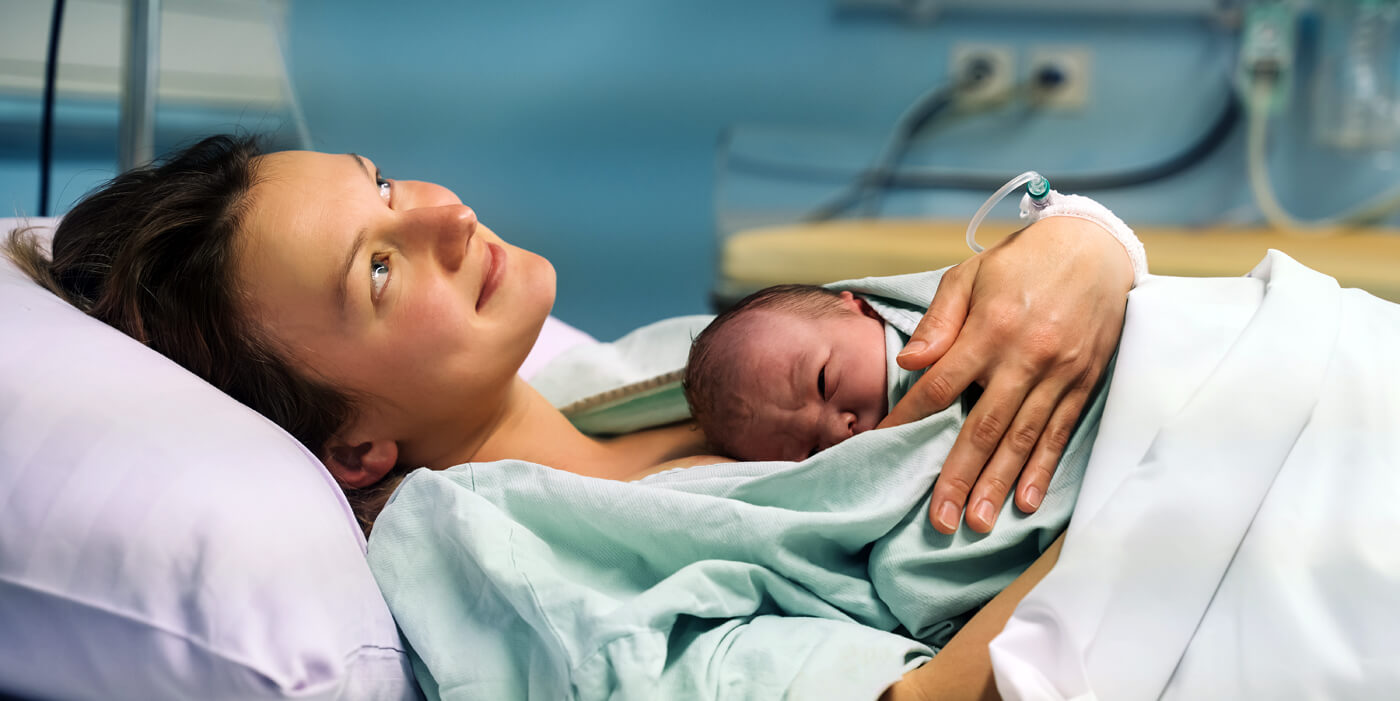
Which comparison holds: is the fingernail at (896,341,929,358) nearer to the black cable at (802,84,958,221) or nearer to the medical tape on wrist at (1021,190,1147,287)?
the medical tape on wrist at (1021,190,1147,287)

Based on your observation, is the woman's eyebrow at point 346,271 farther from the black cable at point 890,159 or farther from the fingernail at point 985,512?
the black cable at point 890,159

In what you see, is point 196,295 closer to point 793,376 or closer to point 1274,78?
point 793,376

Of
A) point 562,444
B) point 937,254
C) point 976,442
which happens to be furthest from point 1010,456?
point 937,254

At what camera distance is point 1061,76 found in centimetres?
207

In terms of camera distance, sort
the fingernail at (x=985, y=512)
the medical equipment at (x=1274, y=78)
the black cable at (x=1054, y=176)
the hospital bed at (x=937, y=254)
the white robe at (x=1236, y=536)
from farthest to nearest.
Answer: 1. the black cable at (x=1054, y=176)
2. the medical equipment at (x=1274, y=78)
3. the hospital bed at (x=937, y=254)
4. the fingernail at (x=985, y=512)
5. the white robe at (x=1236, y=536)

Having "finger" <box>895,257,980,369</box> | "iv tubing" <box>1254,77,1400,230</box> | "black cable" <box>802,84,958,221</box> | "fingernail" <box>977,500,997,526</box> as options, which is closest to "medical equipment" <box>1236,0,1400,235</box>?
"iv tubing" <box>1254,77,1400,230</box>

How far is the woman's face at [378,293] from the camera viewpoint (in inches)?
29.2

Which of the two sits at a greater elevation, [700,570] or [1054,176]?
[1054,176]

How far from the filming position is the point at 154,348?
0.77 m

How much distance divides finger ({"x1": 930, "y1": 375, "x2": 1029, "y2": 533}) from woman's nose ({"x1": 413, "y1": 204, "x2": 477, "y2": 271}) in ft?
1.34

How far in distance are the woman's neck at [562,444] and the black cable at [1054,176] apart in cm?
128

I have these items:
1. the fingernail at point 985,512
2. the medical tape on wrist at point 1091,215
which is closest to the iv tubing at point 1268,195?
the medical tape on wrist at point 1091,215

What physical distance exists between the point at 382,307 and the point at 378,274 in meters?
0.03

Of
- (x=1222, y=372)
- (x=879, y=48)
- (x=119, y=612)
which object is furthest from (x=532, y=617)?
(x=879, y=48)
